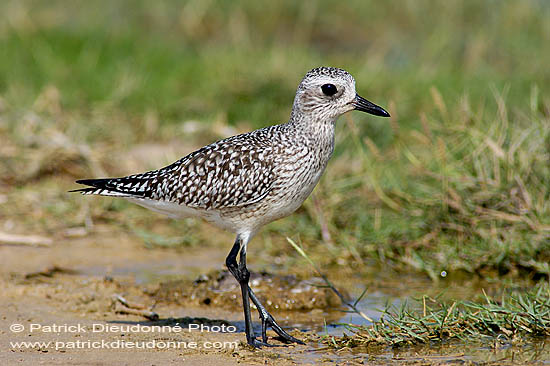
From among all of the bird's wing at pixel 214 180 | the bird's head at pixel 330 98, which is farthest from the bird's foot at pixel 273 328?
the bird's head at pixel 330 98

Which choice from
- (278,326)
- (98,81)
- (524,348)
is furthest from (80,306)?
(98,81)

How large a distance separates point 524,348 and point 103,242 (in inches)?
158

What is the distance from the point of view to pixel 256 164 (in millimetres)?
5457

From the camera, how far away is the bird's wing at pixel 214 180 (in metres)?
5.43

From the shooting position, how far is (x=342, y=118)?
342 inches

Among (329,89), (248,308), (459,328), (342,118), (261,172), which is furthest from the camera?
(342,118)

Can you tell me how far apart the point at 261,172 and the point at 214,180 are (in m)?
0.35

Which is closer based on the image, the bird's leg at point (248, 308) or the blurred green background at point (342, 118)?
the bird's leg at point (248, 308)

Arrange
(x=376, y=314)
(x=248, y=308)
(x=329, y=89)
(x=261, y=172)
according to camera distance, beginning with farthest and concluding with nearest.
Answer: (x=376, y=314)
(x=329, y=89)
(x=261, y=172)
(x=248, y=308)

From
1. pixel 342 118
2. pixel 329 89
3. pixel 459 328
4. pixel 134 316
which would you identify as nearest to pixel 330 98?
pixel 329 89

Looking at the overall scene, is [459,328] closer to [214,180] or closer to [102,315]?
[214,180]

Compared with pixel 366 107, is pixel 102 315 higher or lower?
lower

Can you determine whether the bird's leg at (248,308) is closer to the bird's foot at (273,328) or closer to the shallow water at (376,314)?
the bird's foot at (273,328)

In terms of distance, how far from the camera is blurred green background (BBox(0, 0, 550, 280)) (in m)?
6.71
